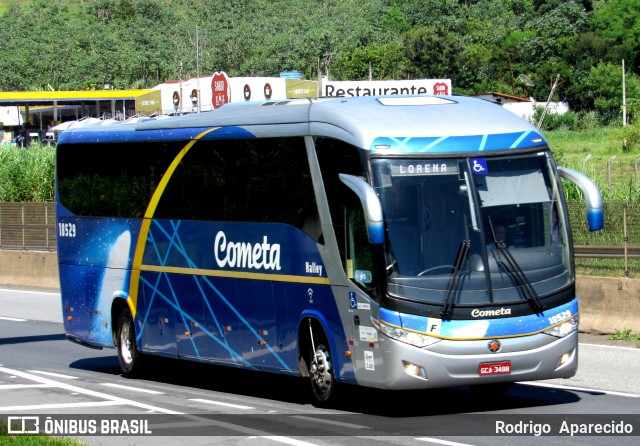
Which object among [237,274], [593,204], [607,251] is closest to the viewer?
[593,204]

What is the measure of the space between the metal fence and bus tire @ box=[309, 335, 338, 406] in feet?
73.8

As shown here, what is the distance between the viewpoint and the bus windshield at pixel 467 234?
11289mm

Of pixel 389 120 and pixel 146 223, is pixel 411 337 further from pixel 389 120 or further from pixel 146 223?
pixel 146 223

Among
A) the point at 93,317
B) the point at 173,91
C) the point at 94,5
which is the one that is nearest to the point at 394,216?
the point at 93,317

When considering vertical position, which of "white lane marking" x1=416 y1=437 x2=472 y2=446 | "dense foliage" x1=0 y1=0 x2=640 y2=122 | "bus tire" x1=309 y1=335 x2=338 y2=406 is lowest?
"white lane marking" x1=416 y1=437 x2=472 y2=446

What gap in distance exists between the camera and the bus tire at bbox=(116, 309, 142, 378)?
1653 centimetres

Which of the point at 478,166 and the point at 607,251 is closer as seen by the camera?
the point at 478,166

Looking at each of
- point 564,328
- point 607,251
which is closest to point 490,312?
point 564,328

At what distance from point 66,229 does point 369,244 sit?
805 cm

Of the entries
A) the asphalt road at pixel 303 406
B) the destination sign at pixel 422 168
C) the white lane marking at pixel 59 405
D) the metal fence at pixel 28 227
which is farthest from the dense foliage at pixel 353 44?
the destination sign at pixel 422 168

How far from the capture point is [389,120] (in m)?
12.0

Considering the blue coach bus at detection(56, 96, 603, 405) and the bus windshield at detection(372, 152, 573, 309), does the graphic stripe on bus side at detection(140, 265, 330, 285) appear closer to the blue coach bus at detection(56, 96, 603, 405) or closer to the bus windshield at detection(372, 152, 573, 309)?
the blue coach bus at detection(56, 96, 603, 405)

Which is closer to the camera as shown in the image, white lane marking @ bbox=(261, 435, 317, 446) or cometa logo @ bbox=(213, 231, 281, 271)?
white lane marking @ bbox=(261, 435, 317, 446)

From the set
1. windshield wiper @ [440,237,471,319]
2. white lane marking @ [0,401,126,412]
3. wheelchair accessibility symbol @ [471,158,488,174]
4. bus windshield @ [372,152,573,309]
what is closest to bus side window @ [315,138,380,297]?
bus windshield @ [372,152,573,309]
